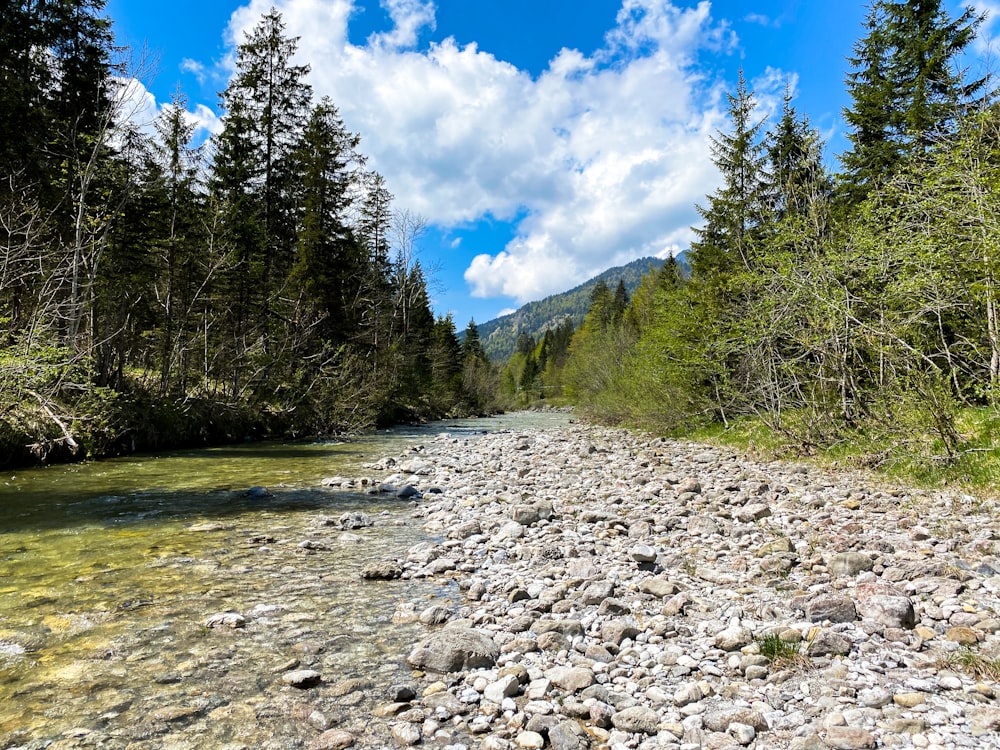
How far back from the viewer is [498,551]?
623cm

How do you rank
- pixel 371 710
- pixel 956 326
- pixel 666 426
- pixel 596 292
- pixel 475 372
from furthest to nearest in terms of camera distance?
pixel 596 292
pixel 475 372
pixel 666 426
pixel 956 326
pixel 371 710

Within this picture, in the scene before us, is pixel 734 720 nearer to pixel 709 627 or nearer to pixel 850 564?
pixel 709 627

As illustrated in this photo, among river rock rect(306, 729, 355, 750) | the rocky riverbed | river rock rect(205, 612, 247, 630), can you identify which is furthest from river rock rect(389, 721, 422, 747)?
river rock rect(205, 612, 247, 630)

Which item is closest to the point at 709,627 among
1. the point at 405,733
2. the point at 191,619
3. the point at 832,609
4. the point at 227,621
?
the point at 832,609

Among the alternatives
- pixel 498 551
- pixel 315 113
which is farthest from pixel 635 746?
pixel 315 113

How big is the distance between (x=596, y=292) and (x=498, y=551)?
74711 mm

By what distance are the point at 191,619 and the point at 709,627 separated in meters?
3.97

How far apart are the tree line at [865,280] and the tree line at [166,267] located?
14.1m

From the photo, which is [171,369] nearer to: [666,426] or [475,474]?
[475,474]

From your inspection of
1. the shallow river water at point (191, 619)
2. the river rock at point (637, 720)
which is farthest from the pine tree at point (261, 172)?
the river rock at point (637, 720)

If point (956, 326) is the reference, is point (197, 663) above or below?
below

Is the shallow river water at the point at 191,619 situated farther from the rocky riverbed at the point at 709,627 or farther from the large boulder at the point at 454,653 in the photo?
the rocky riverbed at the point at 709,627

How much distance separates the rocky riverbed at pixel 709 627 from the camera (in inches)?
109

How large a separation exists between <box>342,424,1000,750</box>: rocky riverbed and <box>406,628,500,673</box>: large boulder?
1 cm
